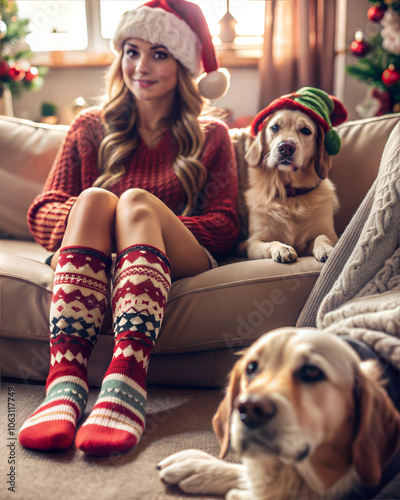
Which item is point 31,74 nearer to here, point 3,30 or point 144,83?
point 3,30

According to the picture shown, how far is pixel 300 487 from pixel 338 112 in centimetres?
125

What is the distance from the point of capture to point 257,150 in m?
1.64

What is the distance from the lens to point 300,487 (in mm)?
720

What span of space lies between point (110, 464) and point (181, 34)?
1307mm

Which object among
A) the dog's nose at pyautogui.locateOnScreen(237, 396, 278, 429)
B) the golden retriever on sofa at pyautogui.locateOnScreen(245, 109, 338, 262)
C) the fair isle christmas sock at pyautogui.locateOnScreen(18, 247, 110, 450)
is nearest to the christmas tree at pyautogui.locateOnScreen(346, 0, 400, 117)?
the golden retriever on sofa at pyautogui.locateOnScreen(245, 109, 338, 262)

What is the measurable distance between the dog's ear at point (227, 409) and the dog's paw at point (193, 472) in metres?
0.09

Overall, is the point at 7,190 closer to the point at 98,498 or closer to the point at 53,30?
the point at 98,498

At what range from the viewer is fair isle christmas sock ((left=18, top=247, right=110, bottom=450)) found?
1055mm

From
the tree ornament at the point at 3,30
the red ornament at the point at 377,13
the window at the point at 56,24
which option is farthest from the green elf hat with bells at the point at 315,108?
the window at the point at 56,24

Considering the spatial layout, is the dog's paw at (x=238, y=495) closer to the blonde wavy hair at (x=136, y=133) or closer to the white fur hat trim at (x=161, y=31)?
the blonde wavy hair at (x=136, y=133)

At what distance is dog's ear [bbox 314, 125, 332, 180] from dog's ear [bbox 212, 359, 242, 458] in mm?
923

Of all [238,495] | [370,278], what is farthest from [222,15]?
[238,495]

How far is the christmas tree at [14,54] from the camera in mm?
2869

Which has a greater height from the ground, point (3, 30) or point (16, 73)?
point (3, 30)
